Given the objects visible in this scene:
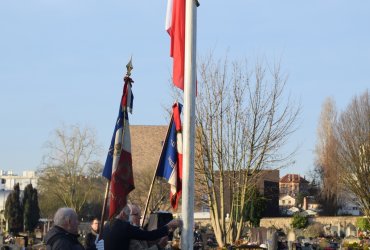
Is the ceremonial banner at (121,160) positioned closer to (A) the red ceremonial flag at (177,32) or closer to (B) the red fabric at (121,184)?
(B) the red fabric at (121,184)

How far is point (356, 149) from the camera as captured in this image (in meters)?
50.2

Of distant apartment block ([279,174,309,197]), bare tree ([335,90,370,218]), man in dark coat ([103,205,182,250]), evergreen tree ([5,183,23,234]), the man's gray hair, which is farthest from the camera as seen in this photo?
distant apartment block ([279,174,309,197])

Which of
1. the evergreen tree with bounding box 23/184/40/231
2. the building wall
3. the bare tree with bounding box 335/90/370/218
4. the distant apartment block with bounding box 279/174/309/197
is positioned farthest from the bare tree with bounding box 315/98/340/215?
the distant apartment block with bounding box 279/174/309/197

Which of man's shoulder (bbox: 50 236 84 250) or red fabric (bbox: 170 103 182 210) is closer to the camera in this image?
man's shoulder (bbox: 50 236 84 250)

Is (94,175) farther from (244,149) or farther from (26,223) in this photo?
(244,149)

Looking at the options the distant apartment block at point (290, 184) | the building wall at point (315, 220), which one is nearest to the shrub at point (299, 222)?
the building wall at point (315, 220)

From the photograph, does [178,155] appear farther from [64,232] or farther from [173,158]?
[64,232]

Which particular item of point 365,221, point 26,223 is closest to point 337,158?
point 365,221

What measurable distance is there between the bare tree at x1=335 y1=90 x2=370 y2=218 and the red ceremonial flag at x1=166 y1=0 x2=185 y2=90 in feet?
131

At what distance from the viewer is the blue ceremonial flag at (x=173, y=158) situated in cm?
999

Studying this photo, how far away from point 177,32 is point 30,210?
52.8 metres

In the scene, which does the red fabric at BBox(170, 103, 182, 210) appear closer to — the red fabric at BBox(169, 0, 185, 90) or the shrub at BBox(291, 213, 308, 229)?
the red fabric at BBox(169, 0, 185, 90)

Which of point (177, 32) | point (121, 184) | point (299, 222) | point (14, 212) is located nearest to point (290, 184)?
point (299, 222)

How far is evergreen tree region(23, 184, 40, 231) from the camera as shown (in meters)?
59.4
